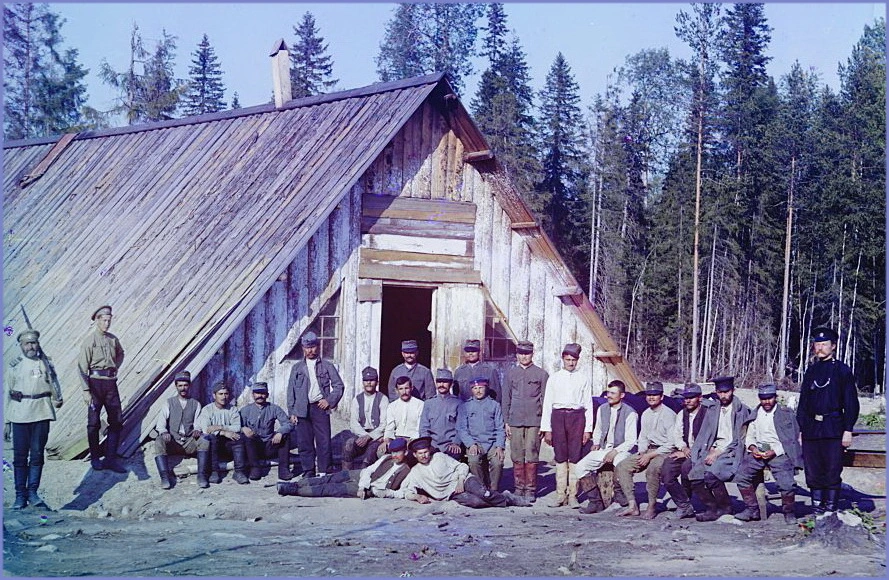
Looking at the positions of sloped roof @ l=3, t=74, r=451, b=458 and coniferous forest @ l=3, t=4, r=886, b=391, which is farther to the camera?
coniferous forest @ l=3, t=4, r=886, b=391

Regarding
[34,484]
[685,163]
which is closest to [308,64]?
[685,163]

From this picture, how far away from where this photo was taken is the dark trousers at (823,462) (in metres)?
10.4

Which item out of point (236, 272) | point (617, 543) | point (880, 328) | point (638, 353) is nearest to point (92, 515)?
point (236, 272)

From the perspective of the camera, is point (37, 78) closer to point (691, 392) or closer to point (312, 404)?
point (312, 404)

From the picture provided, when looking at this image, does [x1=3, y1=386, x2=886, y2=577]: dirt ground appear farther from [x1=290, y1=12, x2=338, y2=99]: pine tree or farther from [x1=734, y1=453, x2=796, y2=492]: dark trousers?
[x1=290, y1=12, x2=338, y2=99]: pine tree

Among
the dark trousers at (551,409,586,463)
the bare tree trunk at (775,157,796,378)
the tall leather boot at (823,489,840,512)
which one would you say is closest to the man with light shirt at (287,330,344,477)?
the dark trousers at (551,409,586,463)

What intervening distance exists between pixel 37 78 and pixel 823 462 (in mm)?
23870

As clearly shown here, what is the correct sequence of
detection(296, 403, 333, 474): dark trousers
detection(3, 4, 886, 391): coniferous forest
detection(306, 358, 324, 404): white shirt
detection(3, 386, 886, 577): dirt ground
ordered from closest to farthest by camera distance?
detection(3, 386, 886, 577): dirt ground, detection(296, 403, 333, 474): dark trousers, detection(306, 358, 324, 404): white shirt, detection(3, 4, 886, 391): coniferous forest

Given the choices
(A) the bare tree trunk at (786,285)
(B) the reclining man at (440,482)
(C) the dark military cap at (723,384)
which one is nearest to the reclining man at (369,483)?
(B) the reclining man at (440,482)

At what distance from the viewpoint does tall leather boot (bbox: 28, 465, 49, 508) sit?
10.2 m

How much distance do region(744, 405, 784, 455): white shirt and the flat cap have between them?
5280mm

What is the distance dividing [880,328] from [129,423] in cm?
2525

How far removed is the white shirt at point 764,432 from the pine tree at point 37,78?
1690cm

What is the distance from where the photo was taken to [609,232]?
37562 mm
